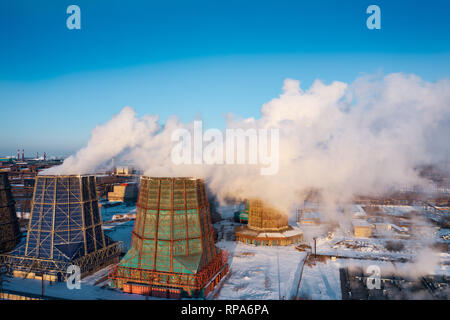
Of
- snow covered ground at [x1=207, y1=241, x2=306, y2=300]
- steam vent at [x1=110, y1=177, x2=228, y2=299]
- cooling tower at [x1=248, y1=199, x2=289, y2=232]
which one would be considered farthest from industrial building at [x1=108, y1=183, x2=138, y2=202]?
steam vent at [x1=110, y1=177, x2=228, y2=299]

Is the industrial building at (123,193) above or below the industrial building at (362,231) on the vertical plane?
above

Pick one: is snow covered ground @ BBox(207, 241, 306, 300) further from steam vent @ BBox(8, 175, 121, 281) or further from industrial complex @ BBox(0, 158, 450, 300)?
steam vent @ BBox(8, 175, 121, 281)

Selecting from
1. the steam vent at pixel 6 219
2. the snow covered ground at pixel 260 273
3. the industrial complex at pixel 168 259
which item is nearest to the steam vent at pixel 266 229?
the snow covered ground at pixel 260 273

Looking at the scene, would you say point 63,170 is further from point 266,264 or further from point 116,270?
point 266,264

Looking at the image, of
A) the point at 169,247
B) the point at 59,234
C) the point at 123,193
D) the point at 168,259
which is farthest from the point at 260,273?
the point at 123,193

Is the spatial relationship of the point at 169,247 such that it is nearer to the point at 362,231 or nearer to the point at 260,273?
the point at 260,273

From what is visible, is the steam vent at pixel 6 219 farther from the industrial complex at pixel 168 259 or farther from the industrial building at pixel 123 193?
the industrial building at pixel 123 193
